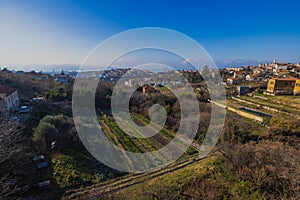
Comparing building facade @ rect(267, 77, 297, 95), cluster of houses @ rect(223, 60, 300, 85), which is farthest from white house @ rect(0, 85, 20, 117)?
cluster of houses @ rect(223, 60, 300, 85)

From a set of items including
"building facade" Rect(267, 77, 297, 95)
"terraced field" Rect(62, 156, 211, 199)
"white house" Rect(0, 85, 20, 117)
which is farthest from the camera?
"building facade" Rect(267, 77, 297, 95)

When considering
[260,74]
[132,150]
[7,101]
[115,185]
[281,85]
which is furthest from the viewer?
[260,74]

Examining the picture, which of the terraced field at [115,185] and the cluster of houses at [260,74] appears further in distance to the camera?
the cluster of houses at [260,74]

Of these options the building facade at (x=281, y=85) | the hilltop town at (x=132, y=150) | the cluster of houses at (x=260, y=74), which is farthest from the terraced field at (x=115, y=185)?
the cluster of houses at (x=260, y=74)

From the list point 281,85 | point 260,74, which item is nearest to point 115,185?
point 281,85

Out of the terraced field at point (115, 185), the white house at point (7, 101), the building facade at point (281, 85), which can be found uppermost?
the building facade at point (281, 85)

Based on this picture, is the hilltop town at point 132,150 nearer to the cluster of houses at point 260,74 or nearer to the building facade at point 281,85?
the building facade at point 281,85

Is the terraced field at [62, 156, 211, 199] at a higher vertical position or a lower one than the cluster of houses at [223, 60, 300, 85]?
lower

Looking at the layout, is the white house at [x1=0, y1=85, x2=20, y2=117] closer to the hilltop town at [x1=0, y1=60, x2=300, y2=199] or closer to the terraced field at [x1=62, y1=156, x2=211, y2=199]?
the hilltop town at [x1=0, y1=60, x2=300, y2=199]

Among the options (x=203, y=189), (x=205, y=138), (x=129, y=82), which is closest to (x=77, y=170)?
(x=203, y=189)

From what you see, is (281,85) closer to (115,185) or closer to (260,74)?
(260,74)

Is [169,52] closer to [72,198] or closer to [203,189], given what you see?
[203,189]
